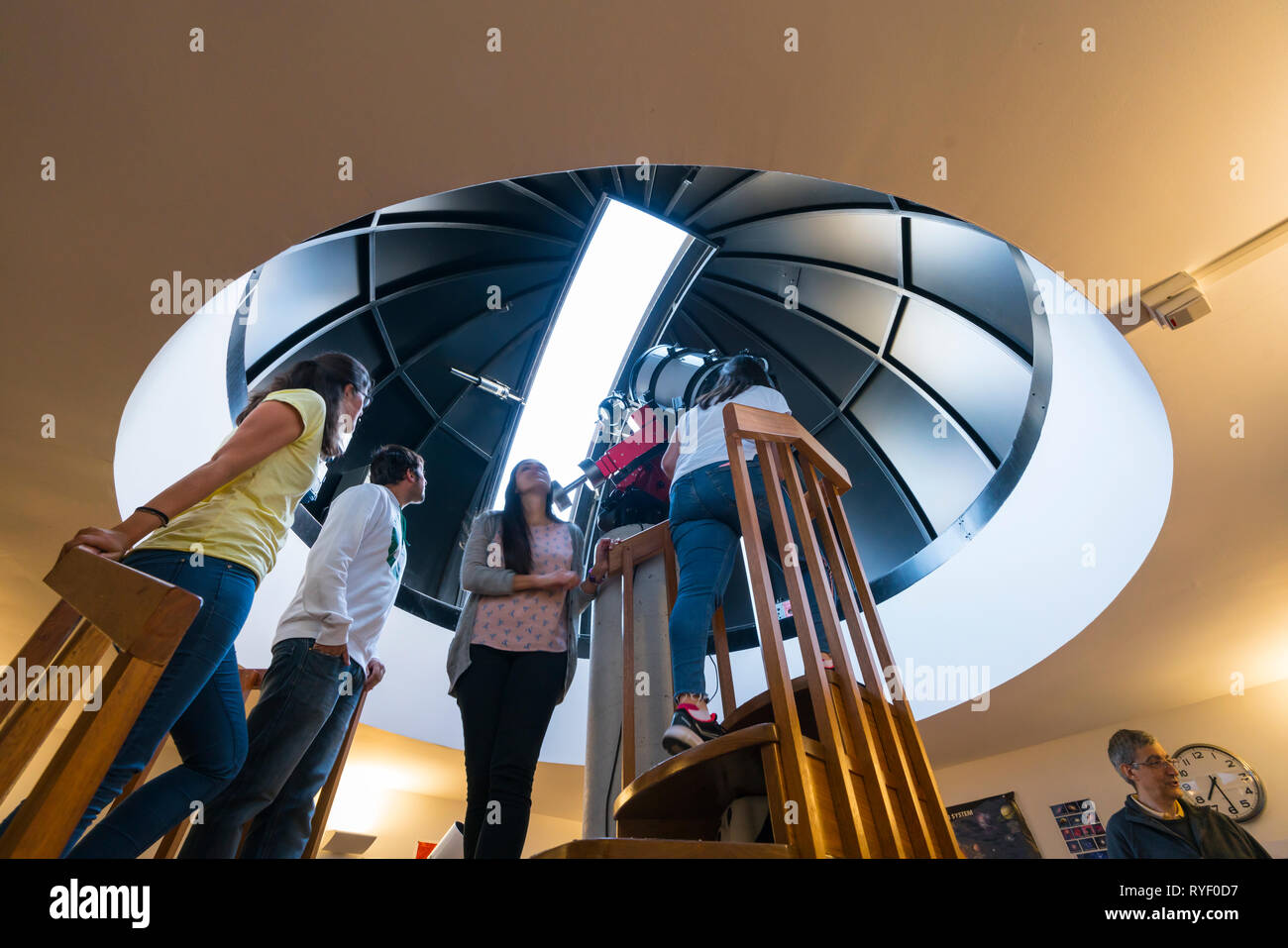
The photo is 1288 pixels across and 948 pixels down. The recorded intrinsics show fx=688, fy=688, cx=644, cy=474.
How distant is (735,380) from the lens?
2803 millimetres

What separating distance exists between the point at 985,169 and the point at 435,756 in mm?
5246

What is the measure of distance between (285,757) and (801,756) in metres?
1.24

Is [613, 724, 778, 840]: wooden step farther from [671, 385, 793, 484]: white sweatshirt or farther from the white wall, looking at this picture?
the white wall

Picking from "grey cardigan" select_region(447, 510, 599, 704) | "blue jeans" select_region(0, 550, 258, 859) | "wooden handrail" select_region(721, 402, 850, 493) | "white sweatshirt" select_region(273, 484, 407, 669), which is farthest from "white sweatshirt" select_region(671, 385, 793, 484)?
"blue jeans" select_region(0, 550, 258, 859)

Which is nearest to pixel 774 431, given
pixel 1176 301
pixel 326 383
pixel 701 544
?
pixel 701 544

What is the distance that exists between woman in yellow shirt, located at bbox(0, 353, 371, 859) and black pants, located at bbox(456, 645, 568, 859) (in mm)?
452

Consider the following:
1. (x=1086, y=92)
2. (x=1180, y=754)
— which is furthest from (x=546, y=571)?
(x=1180, y=754)

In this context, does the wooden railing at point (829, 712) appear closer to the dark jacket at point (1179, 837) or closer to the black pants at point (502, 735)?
the black pants at point (502, 735)

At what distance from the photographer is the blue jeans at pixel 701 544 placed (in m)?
2.01

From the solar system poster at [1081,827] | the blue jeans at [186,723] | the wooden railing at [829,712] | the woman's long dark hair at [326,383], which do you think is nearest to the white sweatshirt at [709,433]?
the wooden railing at [829,712]

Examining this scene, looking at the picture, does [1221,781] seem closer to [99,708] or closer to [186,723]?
[186,723]

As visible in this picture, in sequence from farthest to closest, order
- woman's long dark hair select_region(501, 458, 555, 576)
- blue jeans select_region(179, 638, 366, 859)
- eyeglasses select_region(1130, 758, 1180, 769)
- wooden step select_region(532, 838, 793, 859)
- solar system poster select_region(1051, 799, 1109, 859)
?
solar system poster select_region(1051, 799, 1109, 859)
eyeglasses select_region(1130, 758, 1180, 769)
woman's long dark hair select_region(501, 458, 555, 576)
blue jeans select_region(179, 638, 366, 859)
wooden step select_region(532, 838, 793, 859)

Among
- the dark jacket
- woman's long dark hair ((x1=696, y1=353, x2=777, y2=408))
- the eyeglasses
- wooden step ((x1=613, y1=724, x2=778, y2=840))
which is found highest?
woman's long dark hair ((x1=696, y1=353, x2=777, y2=408))

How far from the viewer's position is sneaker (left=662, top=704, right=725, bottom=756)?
5.42 ft
